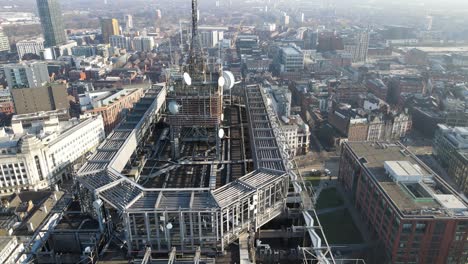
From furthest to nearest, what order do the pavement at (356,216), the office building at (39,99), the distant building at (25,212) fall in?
the office building at (39,99)
the pavement at (356,216)
the distant building at (25,212)

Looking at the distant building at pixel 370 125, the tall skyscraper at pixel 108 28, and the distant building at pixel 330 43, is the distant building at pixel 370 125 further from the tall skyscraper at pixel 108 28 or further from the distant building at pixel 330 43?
the tall skyscraper at pixel 108 28

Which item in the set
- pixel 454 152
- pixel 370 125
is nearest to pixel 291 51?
pixel 370 125

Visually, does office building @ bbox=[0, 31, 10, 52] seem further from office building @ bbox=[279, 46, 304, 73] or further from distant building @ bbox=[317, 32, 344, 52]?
distant building @ bbox=[317, 32, 344, 52]

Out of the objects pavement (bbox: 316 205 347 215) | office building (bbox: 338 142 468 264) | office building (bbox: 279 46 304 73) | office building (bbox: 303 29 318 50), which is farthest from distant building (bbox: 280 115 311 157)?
office building (bbox: 303 29 318 50)

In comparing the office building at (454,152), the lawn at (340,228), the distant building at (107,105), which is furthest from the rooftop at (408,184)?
the distant building at (107,105)

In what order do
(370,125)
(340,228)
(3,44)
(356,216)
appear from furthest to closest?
(3,44) < (370,125) < (356,216) < (340,228)

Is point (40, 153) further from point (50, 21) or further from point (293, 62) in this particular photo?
point (50, 21)
